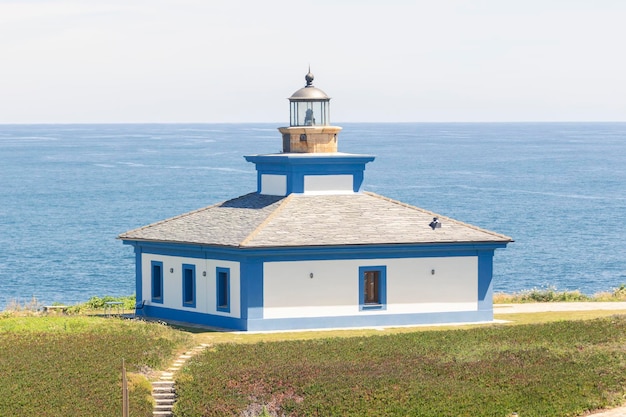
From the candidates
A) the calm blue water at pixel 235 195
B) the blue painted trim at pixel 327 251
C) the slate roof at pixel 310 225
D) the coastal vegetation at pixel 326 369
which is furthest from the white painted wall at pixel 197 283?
the calm blue water at pixel 235 195

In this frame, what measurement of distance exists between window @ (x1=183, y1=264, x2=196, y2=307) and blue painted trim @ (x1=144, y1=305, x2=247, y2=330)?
292 mm

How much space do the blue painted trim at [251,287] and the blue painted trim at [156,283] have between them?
12.2 ft

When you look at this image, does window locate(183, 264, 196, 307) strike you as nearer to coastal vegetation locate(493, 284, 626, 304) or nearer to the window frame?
the window frame

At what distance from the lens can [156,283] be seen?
39406mm

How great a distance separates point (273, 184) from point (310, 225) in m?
3.22

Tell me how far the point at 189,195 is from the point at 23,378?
288 ft

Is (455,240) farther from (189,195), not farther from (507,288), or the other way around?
(189,195)

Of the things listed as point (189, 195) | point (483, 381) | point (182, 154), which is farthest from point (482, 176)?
point (483, 381)

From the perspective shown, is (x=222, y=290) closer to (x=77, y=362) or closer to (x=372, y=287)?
(x=372, y=287)

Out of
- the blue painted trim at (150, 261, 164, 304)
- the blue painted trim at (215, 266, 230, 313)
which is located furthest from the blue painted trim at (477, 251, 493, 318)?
the blue painted trim at (150, 261, 164, 304)

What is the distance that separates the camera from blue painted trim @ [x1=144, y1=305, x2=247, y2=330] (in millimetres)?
36750

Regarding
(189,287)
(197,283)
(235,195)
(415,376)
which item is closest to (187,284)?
(189,287)

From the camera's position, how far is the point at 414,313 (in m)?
37.6

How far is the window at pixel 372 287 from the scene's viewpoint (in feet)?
122
